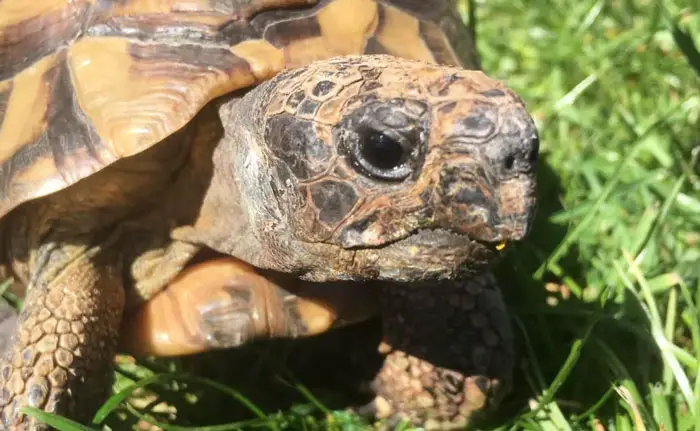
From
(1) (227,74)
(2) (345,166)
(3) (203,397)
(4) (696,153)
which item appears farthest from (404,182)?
(4) (696,153)

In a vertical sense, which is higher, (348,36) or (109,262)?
(348,36)

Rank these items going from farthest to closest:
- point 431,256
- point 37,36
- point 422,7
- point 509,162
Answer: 1. point 422,7
2. point 37,36
3. point 431,256
4. point 509,162

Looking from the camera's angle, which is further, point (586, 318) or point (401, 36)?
point (586, 318)

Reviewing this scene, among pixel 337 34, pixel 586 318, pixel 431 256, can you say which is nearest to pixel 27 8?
pixel 337 34

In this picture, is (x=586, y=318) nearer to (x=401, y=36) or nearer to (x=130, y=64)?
(x=401, y=36)

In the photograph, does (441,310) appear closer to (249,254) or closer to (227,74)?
(249,254)

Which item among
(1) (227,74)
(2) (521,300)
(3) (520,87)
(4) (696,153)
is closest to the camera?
A: (1) (227,74)

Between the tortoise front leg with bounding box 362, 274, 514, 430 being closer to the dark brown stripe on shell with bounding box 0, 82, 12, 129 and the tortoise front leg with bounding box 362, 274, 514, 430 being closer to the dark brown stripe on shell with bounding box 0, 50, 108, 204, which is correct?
the dark brown stripe on shell with bounding box 0, 50, 108, 204
